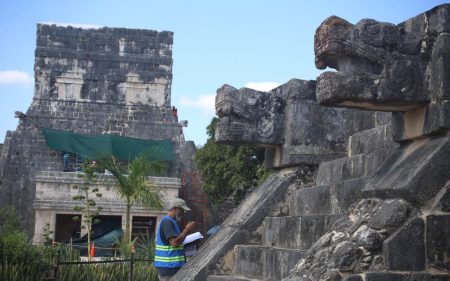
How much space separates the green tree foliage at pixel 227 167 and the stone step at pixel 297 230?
48.7ft

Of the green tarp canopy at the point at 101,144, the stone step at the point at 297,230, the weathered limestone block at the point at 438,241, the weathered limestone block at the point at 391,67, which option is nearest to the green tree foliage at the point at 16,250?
the stone step at the point at 297,230

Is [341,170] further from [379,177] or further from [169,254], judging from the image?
[169,254]

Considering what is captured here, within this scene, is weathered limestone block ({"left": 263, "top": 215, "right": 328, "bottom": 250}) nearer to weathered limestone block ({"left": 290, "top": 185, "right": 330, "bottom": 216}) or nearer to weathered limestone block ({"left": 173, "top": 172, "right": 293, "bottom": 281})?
weathered limestone block ({"left": 290, "top": 185, "right": 330, "bottom": 216})

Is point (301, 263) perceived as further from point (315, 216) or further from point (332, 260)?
point (315, 216)

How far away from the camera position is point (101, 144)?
2739 cm

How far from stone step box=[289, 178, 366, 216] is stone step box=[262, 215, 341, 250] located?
180 millimetres

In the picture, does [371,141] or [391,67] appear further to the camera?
[371,141]

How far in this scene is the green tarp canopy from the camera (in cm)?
2731

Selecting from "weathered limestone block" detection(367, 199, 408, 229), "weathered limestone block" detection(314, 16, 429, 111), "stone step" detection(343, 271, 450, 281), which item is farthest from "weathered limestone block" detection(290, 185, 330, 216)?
"stone step" detection(343, 271, 450, 281)

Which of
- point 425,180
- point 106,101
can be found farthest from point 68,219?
point 425,180

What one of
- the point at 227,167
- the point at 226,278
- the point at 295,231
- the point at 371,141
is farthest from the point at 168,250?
the point at 227,167

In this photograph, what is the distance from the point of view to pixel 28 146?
28.8 meters

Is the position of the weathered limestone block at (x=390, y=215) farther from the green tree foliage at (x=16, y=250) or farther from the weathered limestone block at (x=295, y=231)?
the green tree foliage at (x=16, y=250)

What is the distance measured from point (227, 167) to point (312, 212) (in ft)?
58.6
